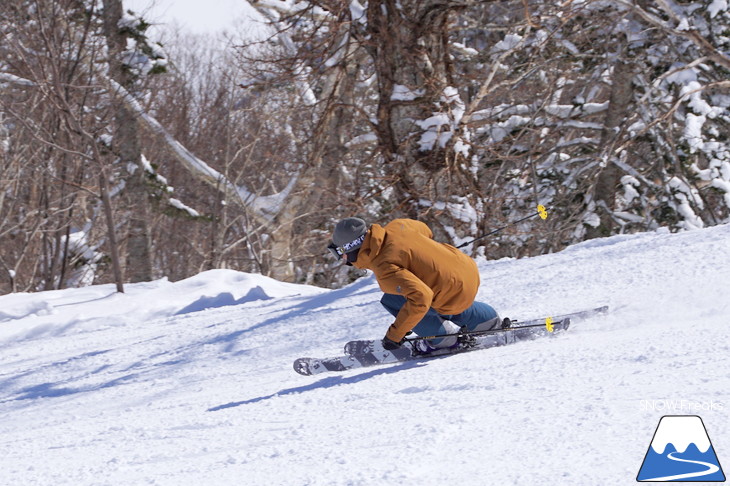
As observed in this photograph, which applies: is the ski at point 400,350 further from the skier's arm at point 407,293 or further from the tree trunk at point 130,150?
the tree trunk at point 130,150

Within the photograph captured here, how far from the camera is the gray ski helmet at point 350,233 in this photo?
4.67m

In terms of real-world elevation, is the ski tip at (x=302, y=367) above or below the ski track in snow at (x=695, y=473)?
above

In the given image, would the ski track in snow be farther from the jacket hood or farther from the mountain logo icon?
the jacket hood

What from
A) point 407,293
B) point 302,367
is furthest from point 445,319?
point 302,367

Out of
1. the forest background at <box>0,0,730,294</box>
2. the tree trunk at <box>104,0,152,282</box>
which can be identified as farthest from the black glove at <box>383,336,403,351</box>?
the tree trunk at <box>104,0,152,282</box>

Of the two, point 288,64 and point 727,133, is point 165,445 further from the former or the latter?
point 727,133

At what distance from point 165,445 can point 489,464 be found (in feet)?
5.38

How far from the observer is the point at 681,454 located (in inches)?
103

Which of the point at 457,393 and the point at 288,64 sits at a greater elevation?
the point at 288,64

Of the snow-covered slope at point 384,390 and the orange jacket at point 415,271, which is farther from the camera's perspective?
the orange jacket at point 415,271

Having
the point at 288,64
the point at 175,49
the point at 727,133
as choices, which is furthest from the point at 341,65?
the point at 175,49

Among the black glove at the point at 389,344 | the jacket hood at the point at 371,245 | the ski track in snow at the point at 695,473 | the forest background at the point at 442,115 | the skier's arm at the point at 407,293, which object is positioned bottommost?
the ski track in snow at the point at 695,473

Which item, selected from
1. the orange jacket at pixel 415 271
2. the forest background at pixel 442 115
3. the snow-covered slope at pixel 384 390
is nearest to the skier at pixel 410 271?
the orange jacket at pixel 415 271

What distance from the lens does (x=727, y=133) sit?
11.7 m
